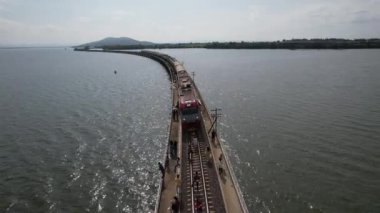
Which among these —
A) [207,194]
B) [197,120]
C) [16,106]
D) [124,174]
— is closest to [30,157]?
[124,174]

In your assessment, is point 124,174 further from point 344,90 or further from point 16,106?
point 344,90

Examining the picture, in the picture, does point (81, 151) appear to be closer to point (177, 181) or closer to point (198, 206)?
point (177, 181)

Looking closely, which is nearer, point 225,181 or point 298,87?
point 225,181

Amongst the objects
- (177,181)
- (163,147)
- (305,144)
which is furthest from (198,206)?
(305,144)

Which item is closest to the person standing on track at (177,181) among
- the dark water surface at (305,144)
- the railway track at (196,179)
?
the railway track at (196,179)

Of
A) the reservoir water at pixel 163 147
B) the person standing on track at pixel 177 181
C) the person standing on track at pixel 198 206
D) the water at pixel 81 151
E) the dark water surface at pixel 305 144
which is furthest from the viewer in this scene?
the water at pixel 81 151

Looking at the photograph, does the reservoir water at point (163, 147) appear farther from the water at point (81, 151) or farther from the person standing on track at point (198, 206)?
the person standing on track at point (198, 206)

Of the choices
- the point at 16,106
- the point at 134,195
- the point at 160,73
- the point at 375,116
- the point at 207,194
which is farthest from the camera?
the point at 160,73

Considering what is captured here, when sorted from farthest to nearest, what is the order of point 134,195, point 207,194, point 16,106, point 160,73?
1. point 160,73
2. point 16,106
3. point 134,195
4. point 207,194

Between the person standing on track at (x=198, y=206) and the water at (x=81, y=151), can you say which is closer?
the person standing on track at (x=198, y=206)
